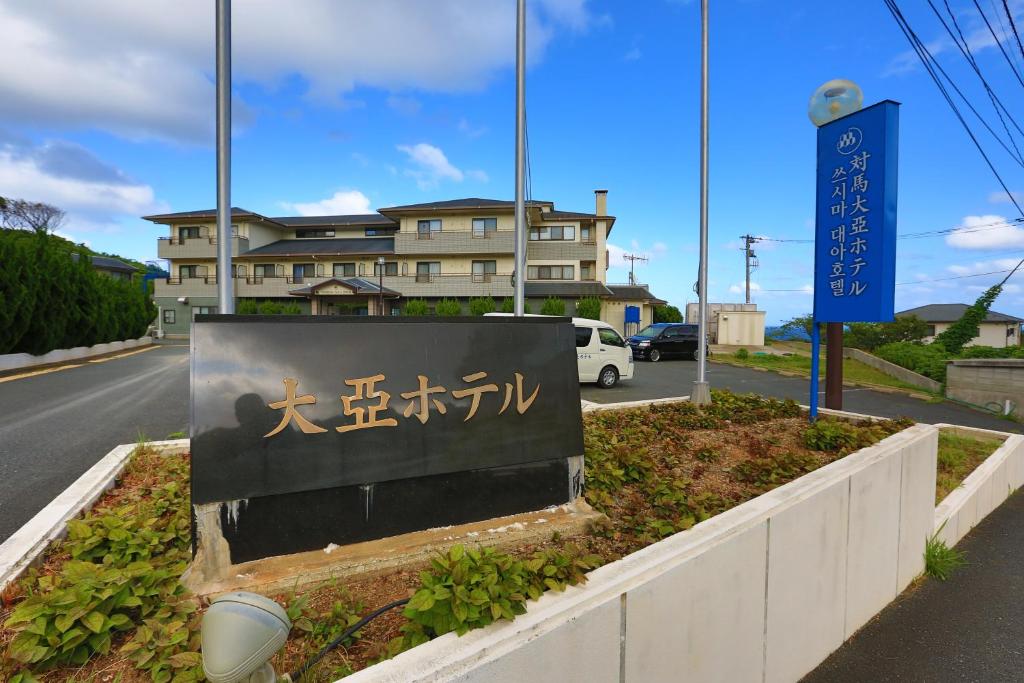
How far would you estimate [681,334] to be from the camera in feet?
69.5

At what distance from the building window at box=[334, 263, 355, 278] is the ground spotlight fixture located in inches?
1275

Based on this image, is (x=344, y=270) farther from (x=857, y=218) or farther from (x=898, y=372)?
(x=857, y=218)

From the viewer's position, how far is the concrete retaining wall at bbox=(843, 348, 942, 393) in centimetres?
1363

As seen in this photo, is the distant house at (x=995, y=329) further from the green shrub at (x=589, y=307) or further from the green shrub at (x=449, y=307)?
the green shrub at (x=449, y=307)

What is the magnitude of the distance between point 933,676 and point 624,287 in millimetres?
31267

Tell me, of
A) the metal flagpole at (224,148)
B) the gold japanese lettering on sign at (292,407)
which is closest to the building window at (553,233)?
the metal flagpole at (224,148)

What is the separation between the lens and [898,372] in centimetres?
1579

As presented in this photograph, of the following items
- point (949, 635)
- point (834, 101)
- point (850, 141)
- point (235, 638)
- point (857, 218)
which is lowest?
point (949, 635)

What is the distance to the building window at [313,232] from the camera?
35.1 m

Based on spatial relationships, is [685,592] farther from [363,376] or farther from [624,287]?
[624,287]

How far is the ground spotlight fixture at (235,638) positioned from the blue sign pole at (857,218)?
16.6ft

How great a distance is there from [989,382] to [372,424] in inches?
581

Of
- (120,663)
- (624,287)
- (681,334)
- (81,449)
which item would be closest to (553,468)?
(120,663)

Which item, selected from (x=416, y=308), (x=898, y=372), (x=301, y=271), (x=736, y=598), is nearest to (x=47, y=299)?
(x=416, y=308)
